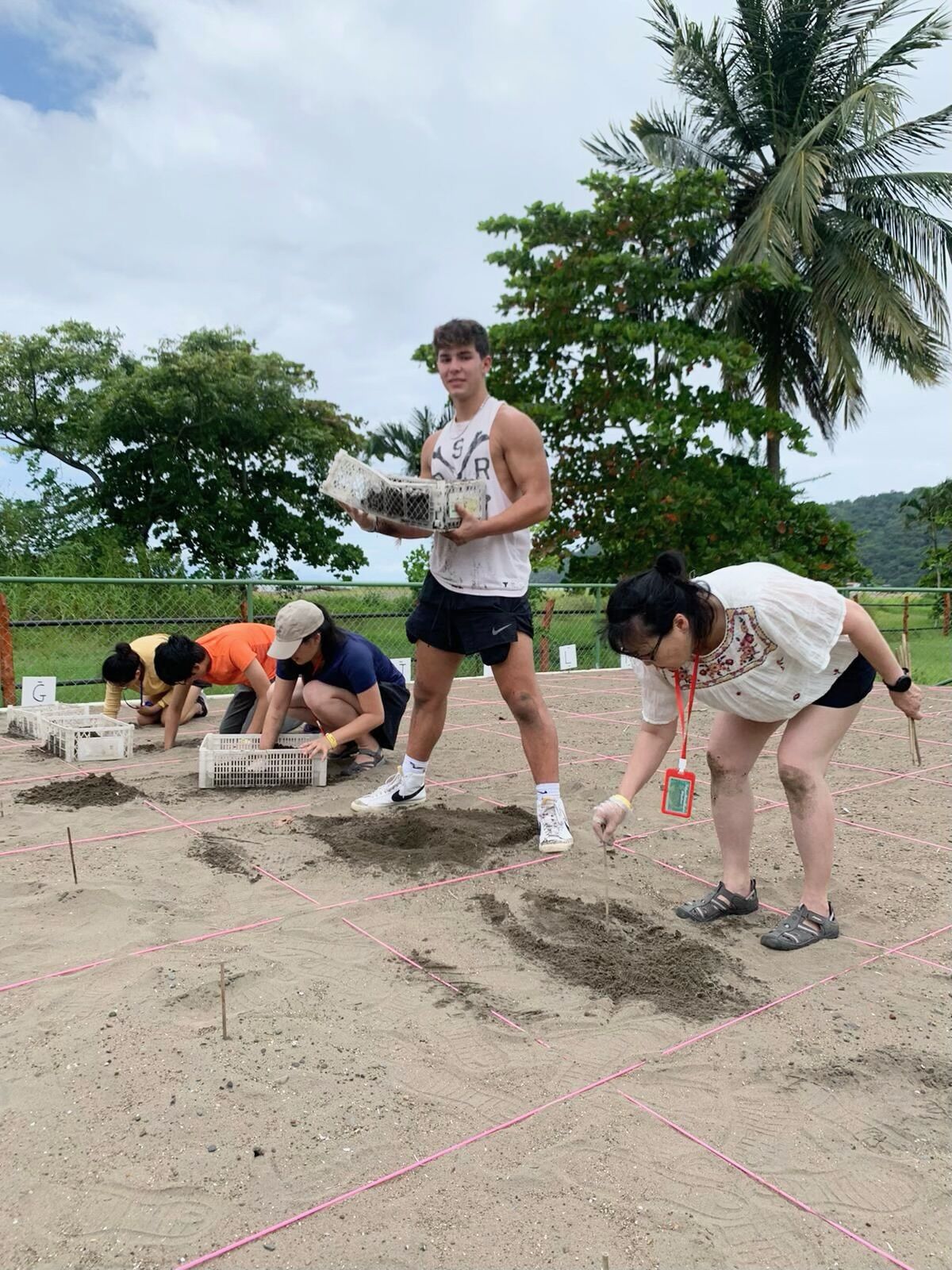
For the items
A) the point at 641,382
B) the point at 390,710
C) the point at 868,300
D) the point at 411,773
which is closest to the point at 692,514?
the point at 641,382

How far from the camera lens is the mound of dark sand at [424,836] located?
292 cm

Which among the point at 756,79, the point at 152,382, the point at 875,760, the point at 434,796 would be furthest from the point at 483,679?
the point at 756,79

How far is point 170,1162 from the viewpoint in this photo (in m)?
1.44

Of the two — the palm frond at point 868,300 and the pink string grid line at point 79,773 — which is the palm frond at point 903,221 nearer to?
the palm frond at point 868,300

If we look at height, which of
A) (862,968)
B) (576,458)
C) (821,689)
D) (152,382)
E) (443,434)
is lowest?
(862,968)

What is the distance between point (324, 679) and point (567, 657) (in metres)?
6.67

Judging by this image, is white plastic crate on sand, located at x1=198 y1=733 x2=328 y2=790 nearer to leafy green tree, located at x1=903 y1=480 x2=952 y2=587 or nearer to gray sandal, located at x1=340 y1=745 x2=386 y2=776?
gray sandal, located at x1=340 y1=745 x2=386 y2=776

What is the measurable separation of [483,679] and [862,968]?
23.3 feet

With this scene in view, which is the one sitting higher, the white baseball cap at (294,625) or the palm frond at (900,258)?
the palm frond at (900,258)

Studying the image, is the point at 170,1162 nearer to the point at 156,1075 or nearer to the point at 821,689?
the point at 156,1075

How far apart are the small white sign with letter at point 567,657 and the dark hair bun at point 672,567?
26.8 ft

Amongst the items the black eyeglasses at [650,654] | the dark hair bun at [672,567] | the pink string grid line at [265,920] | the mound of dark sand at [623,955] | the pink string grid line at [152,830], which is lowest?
the mound of dark sand at [623,955]

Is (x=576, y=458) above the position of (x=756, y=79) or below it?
below

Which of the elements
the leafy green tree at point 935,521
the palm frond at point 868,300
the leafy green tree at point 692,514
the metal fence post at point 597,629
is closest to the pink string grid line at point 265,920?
the metal fence post at point 597,629
